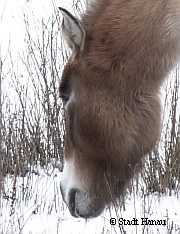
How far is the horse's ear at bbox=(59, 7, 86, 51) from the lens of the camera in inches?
142

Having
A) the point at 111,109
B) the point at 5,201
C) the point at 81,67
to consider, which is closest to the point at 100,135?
the point at 111,109

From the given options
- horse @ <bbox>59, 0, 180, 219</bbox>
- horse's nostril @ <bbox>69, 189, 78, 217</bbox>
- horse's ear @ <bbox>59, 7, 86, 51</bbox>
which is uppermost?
horse's ear @ <bbox>59, 7, 86, 51</bbox>

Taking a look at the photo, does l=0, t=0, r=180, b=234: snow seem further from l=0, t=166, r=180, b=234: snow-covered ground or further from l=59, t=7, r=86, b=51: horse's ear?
l=59, t=7, r=86, b=51: horse's ear

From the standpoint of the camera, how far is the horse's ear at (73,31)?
360 centimetres

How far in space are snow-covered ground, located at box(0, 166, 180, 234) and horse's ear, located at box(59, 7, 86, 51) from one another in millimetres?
1323

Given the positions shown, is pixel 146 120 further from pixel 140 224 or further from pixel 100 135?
pixel 140 224

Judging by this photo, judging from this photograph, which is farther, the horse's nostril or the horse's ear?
the horse's nostril

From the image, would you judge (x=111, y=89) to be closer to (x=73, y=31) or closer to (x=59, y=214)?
(x=73, y=31)

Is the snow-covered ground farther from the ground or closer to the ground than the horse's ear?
closer to the ground

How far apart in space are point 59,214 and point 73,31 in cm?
231

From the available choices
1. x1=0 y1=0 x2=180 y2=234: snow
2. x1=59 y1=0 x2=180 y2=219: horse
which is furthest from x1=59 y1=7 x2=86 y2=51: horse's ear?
x1=0 y1=0 x2=180 y2=234: snow

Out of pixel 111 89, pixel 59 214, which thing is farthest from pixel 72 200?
pixel 59 214

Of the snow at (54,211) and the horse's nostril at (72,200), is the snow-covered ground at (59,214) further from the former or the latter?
the horse's nostril at (72,200)

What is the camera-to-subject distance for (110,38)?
11.9 ft
